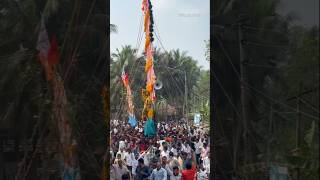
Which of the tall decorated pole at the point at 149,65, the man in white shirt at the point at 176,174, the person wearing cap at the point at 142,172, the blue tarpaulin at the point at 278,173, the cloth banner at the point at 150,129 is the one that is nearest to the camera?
the blue tarpaulin at the point at 278,173

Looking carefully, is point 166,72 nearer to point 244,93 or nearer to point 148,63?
point 148,63

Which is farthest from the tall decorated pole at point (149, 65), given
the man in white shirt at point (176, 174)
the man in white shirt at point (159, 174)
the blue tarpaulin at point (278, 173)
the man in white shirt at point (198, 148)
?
the blue tarpaulin at point (278, 173)

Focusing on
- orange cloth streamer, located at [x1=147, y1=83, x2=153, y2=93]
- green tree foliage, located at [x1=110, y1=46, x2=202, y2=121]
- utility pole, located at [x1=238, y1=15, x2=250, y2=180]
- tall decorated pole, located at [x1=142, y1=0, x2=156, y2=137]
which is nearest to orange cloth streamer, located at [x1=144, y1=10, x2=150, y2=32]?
tall decorated pole, located at [x1=142, y1=0, x2=156, y2=137]

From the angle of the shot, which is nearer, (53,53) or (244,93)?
(244,93)

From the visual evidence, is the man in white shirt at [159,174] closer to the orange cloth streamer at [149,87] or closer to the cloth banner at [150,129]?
the cloth banner at [150,129]

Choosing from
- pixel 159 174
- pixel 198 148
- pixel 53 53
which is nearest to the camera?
pixel 159 174

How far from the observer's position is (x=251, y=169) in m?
9.70

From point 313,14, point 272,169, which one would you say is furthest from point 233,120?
point 313,14

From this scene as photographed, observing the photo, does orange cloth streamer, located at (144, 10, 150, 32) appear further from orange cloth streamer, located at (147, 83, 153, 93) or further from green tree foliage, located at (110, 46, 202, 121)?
green tree foliage, located at (110, 46, 202, 121)

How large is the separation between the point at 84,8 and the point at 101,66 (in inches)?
41.9

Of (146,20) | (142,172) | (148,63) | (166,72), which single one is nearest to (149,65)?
(148,63)

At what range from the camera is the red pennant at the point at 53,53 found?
10.1 metres

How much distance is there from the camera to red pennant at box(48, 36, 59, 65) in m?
10.1

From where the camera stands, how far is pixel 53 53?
10.1 metres
